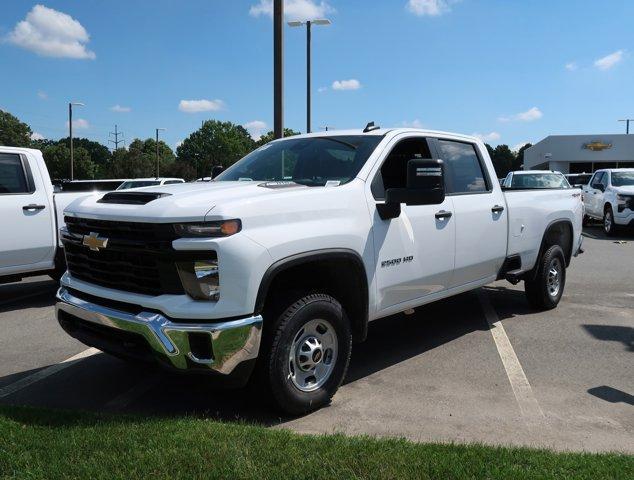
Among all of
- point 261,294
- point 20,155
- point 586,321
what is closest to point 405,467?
point 261,294

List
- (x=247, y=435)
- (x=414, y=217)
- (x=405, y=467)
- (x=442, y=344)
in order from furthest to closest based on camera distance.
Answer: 1. (x=442, y=344)
2. (x=414, y=217)
3. (x=247, y=435)
4. (x=405, y=467)

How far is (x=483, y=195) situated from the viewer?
552 centimetres

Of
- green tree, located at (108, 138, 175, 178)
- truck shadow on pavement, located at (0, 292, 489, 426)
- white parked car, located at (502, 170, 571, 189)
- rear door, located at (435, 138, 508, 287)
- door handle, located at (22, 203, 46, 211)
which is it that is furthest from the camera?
Answer: green tree, located at (108, 138, 175, 178)

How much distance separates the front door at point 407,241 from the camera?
14.0 ft

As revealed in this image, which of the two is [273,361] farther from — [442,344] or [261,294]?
[442,344]

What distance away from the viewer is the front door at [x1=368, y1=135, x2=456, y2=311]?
4.28 meters

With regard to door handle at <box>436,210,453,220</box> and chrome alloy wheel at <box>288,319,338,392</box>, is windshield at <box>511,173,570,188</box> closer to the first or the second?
door handle at <box>436,210,453,220</box>

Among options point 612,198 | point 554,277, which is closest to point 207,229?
point 554,277

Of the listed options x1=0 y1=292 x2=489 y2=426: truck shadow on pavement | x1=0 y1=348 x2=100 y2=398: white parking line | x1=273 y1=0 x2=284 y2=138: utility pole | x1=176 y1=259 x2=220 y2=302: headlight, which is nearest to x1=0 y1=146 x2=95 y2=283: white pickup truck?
x1=0 y1=348 x2=100 y2=398: white parking line

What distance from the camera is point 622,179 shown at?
1725 cm

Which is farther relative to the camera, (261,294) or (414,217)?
(414,217)

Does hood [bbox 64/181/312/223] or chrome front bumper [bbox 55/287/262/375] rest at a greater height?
hood [bbox 64/181/312/223]

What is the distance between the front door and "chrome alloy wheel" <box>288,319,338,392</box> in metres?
0.54

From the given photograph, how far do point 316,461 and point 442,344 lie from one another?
2.85 meters
